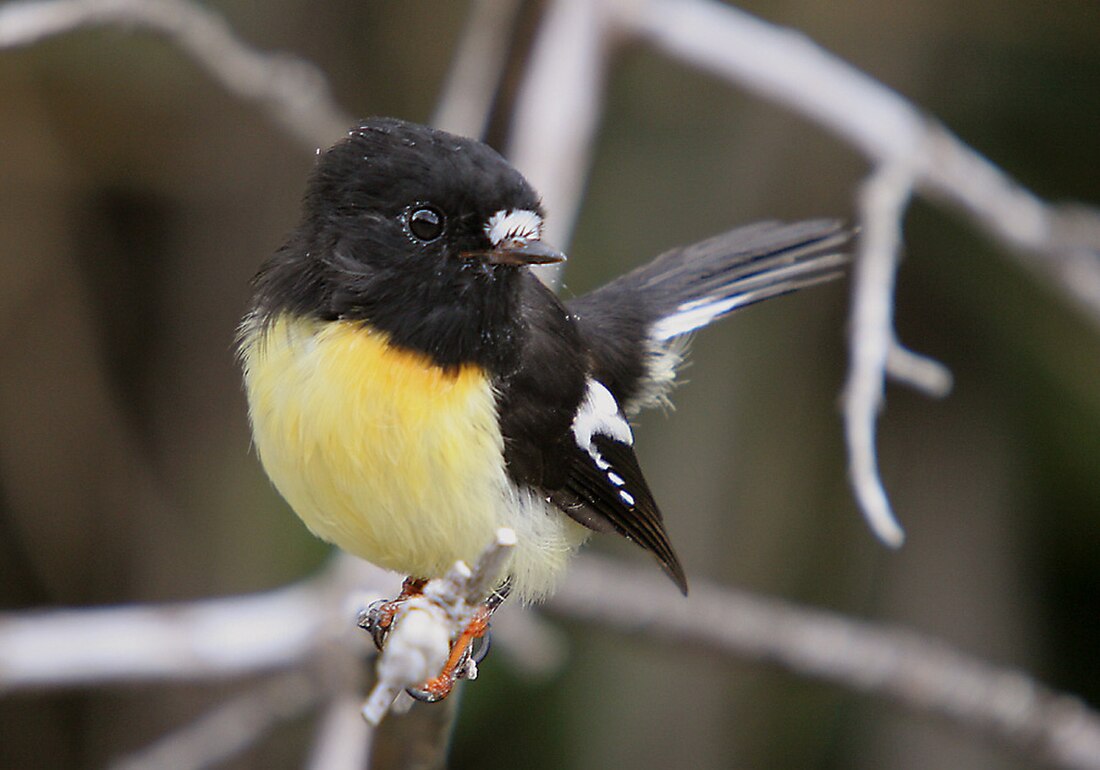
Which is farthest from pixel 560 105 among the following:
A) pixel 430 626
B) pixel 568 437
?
pixel 430 626

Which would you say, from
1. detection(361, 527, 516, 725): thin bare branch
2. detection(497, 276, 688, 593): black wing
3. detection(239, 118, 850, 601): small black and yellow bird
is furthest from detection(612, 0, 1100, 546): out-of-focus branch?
detection(361, 527, 516, 725): thin bare branch

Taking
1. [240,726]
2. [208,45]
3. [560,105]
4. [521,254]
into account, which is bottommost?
[240,726]

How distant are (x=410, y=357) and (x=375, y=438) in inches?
5.2

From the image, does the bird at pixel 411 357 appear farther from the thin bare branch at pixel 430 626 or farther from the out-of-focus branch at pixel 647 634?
the out-of-focus branch at pixel 647 634

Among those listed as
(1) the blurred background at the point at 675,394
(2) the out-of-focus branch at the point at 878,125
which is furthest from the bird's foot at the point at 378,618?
(1) the blurred background at the point at 675,394

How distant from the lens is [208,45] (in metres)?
2.55

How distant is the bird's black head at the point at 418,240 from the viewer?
1774mm

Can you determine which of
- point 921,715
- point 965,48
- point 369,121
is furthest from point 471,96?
point 965,48

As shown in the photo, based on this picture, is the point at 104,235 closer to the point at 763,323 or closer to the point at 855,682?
the point at 763,323

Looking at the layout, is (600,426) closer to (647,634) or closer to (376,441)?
(376,441)

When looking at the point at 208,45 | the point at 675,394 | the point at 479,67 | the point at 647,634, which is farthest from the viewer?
the point at 675,394

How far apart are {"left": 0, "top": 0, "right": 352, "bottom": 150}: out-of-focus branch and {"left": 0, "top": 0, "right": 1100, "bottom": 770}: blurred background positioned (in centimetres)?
129

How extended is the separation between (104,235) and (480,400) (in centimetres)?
286

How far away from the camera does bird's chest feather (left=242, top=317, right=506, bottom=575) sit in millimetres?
1790
